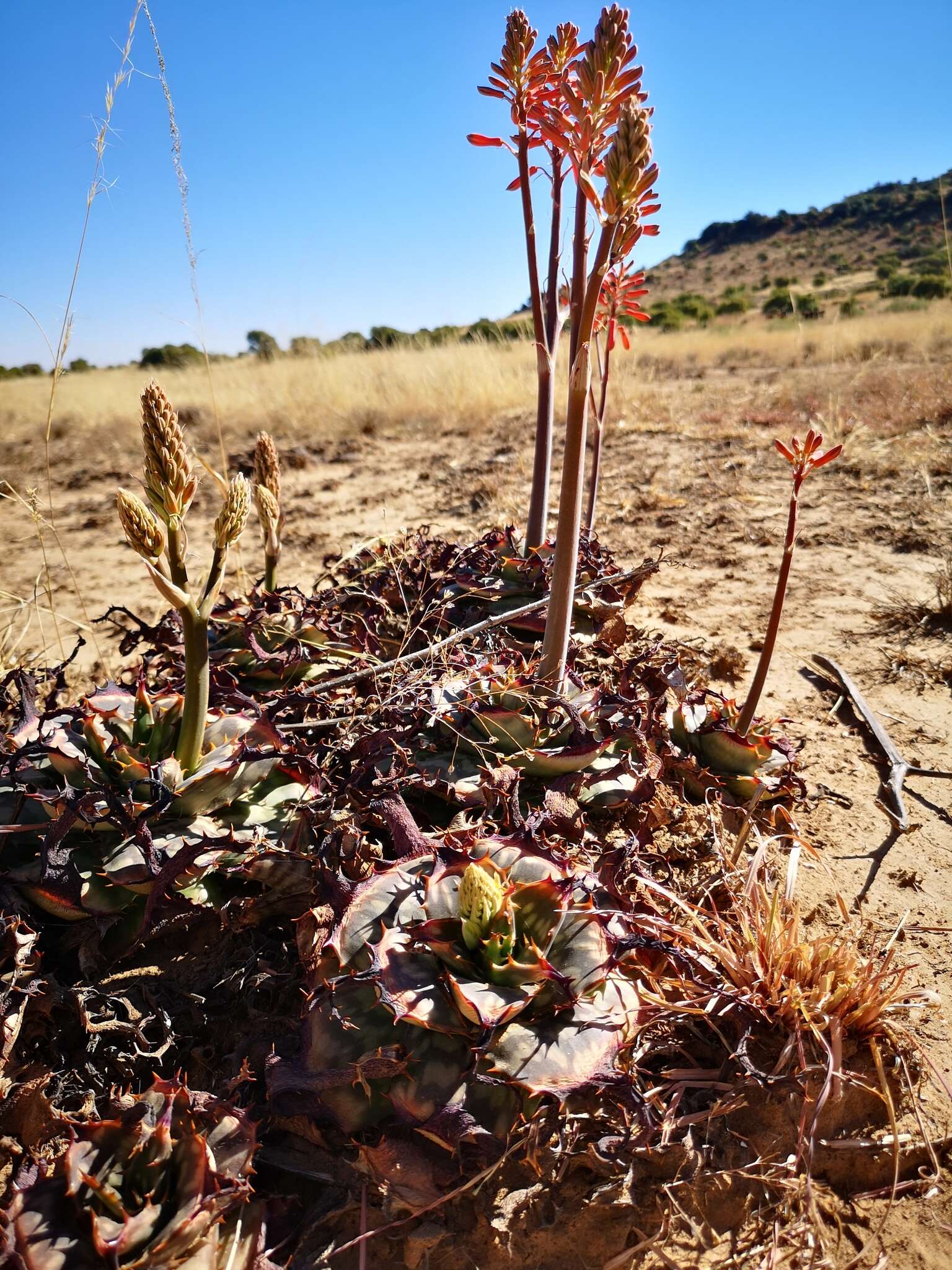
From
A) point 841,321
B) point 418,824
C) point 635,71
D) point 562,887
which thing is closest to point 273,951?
point 418,824

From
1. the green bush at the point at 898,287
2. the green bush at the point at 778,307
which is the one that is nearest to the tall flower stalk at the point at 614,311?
the green bush at the point at 778,307

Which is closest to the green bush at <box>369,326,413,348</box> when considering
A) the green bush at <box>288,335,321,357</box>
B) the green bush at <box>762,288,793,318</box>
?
the green bush at <box>288,335,321,357</box>

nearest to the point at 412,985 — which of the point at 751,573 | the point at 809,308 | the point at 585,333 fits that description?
→ the point at 585,333

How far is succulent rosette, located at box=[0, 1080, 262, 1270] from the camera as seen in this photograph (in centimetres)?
101

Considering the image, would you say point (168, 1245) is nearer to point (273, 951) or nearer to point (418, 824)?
point (273, 951)

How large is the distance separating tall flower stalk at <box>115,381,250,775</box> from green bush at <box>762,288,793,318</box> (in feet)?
99.8

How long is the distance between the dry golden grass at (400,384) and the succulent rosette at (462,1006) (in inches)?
207

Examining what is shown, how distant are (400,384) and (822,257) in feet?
164

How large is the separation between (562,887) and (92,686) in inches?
89.2

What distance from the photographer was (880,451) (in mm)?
5570

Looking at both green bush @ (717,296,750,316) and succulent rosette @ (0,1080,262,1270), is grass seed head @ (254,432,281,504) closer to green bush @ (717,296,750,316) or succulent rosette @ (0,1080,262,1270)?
succulent rosette @ (0,1080,262,1270)

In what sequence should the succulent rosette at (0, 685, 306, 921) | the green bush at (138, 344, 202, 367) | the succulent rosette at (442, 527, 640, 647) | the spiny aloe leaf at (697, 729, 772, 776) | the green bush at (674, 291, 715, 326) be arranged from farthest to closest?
the green bush at (674, 291, 715, 326)
the green bush at (138, 344, 202, 367)
the succulent rosette at (442, 527, 640, 647)
the spiny aloe leaf at (697, 729, 772, 776)
the succulent rosette at (0, 685, 306, 921)

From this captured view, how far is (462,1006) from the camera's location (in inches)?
44.5

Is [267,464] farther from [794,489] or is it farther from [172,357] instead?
[172,357]
